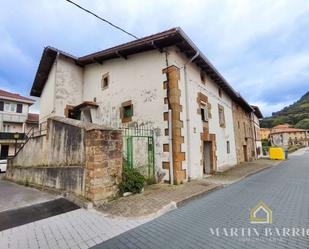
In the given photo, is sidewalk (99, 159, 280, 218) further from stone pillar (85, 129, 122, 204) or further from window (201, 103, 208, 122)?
window (201, 103, 208, 122)

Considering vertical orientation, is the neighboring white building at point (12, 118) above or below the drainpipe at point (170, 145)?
above

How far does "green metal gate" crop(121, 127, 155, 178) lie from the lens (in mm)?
7086

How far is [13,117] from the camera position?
2252 centimetres

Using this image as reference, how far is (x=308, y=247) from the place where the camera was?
2.72 meters

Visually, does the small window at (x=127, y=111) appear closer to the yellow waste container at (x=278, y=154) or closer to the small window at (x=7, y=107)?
the yellow waste container at (x=278, y=154)

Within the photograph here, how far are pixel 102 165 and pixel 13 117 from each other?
943 inches

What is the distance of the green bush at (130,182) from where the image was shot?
5.30 metres

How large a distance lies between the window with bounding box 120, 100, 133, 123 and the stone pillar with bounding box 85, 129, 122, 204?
3.69m

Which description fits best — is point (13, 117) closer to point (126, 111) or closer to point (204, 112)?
point (126, 111)

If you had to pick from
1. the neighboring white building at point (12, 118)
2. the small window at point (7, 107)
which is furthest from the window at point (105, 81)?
the small window at point (7, 107)

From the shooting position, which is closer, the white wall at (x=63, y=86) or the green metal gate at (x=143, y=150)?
the green metal gate at (x=143, y=150)

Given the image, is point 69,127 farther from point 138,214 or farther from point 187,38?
point 187,38

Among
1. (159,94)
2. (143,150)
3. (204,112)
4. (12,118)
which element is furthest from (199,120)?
(12,118)

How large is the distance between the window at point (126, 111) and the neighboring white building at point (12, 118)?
17601mm
